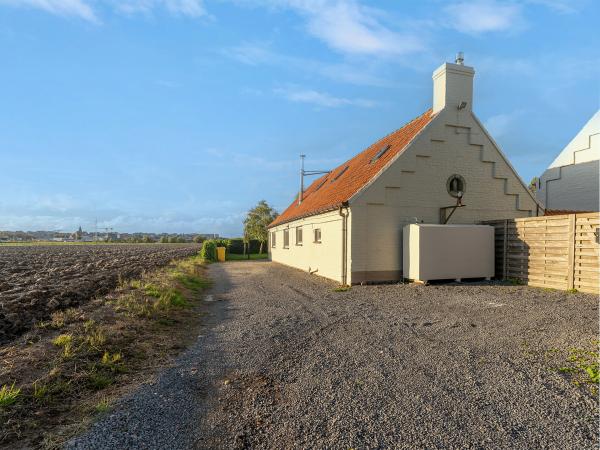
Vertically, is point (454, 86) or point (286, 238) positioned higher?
point (454, 86)

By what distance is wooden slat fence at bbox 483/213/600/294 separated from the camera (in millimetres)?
9156

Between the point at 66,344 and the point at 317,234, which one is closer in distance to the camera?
the point at 66,344

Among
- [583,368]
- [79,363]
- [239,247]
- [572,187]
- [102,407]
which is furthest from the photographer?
[239,247]

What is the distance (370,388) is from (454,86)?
40.6 ft

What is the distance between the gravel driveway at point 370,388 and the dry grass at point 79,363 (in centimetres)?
33

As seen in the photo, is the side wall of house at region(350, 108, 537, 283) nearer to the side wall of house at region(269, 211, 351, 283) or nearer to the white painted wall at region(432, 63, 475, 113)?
the white painted wall at region(432, 63, 475, 113)

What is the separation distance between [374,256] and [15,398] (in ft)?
33.0

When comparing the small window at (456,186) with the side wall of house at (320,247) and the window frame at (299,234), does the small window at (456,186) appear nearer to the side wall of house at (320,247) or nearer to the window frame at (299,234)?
the side wall of house at (320,247)

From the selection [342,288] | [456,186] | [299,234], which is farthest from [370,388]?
[299,234]

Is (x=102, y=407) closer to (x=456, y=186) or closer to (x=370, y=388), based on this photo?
(x=370, y=388)

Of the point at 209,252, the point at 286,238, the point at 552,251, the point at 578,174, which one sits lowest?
the point at 209,252

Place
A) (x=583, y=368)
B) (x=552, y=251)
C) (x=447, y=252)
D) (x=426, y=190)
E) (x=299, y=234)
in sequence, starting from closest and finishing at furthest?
1. (x=583, y=368)
2. (x=552, y=251)
3. (x=447, y=252)
4. (x=426, y=190)
5. (x=299, y=234)

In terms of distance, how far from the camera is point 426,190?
12.6 m

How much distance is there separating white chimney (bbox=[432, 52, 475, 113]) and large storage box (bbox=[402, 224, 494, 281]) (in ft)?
14.8
